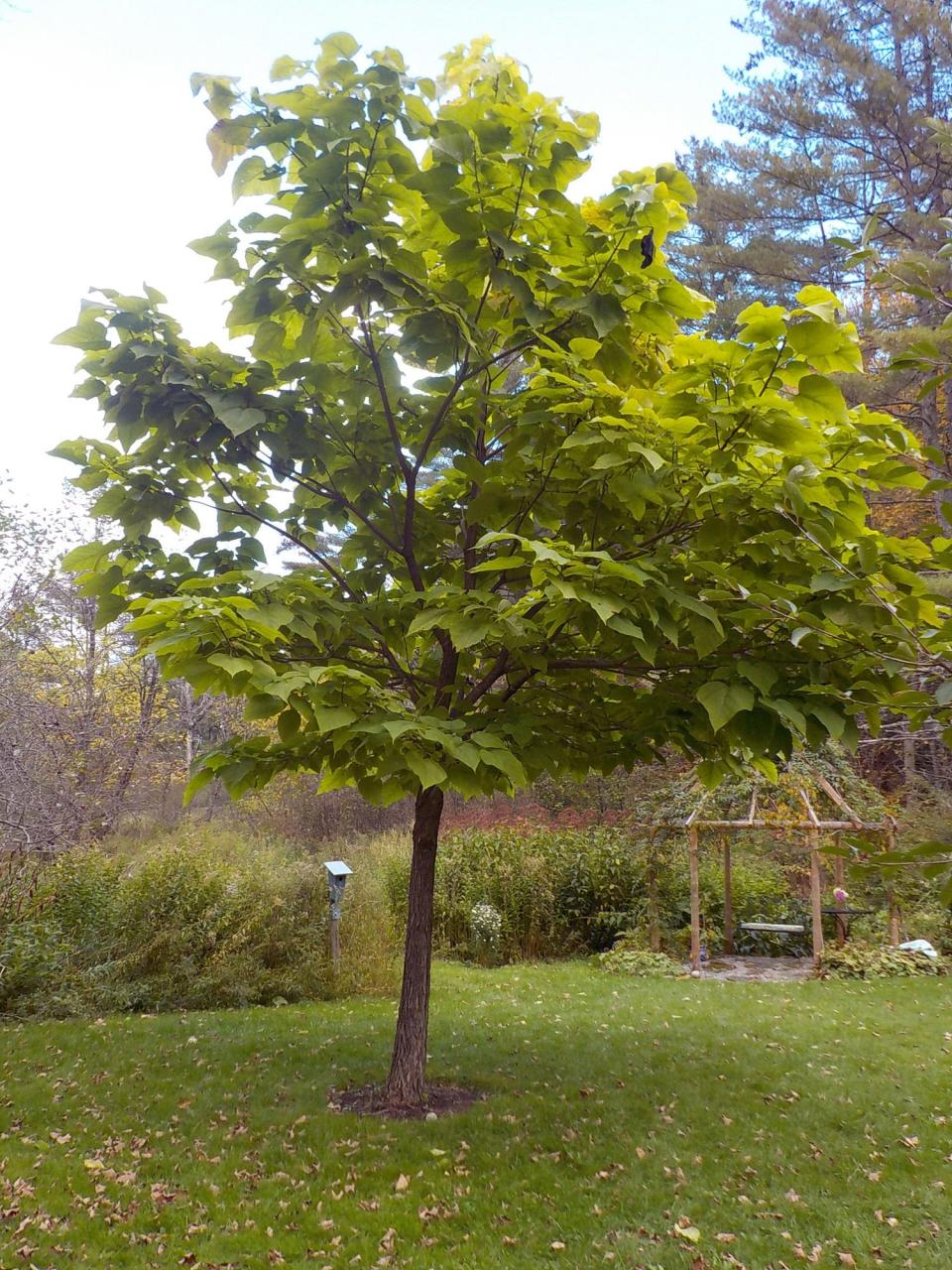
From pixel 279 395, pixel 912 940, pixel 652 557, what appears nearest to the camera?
pixel 652 557

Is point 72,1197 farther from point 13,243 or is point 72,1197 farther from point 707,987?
point 707,987

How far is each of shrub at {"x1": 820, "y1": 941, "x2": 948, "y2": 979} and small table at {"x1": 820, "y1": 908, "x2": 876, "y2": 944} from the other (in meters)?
0.44

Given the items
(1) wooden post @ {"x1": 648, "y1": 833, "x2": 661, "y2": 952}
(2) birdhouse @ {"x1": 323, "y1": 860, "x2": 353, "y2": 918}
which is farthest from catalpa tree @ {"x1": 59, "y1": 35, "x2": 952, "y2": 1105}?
(1) wooden post @ {"x1": 648, "y1": 833, "x2": 661, "y2": 952}

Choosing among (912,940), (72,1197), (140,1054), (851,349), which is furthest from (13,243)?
(912,940)

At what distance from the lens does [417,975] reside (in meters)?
4.36

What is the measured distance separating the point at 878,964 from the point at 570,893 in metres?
3.47

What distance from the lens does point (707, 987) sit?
790 cm

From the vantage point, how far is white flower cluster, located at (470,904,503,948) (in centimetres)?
957

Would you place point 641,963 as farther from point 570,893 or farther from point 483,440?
point 483,440

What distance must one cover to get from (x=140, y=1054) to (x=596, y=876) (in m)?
6.22

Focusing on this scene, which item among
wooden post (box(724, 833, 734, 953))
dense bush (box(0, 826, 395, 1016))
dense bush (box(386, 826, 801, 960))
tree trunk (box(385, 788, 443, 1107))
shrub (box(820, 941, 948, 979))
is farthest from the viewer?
wooden post (box(724, 833, 734, 953))

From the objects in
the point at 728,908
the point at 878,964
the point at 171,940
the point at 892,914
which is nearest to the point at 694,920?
the point at 728,908

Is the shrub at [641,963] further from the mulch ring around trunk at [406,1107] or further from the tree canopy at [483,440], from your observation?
the tree canopy at [483,440]

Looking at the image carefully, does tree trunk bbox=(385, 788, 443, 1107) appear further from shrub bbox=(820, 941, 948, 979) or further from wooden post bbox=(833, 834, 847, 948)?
wooden post bbox=(833, 834, 847, 948)
